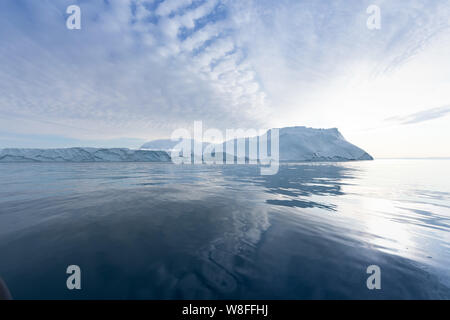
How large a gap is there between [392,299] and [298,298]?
1.45 metres

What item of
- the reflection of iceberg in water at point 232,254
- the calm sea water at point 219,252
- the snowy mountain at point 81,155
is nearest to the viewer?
the calm sea water at point 219,252

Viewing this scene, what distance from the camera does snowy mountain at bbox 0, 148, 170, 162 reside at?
57031 millimetres

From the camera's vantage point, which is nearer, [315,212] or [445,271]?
[445,271]

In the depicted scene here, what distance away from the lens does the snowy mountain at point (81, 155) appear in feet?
187

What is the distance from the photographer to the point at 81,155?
62906 mm

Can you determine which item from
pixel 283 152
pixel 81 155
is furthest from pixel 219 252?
pixel 283 152

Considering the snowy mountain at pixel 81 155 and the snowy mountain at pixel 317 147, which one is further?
the snowy mountain at pixel 317 147

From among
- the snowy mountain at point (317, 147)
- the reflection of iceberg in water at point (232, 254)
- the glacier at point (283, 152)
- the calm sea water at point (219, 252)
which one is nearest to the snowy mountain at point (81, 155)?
the glacier at point (283, 152)

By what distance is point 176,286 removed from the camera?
7.76 ft

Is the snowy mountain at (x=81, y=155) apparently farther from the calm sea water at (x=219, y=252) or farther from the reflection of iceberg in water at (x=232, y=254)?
the reflection of iceberg in water at (x=232, y=254)

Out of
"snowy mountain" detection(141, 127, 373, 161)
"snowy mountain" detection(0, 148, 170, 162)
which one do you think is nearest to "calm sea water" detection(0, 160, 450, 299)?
"snowy mountain" detection(0, 148, 170, 162)
